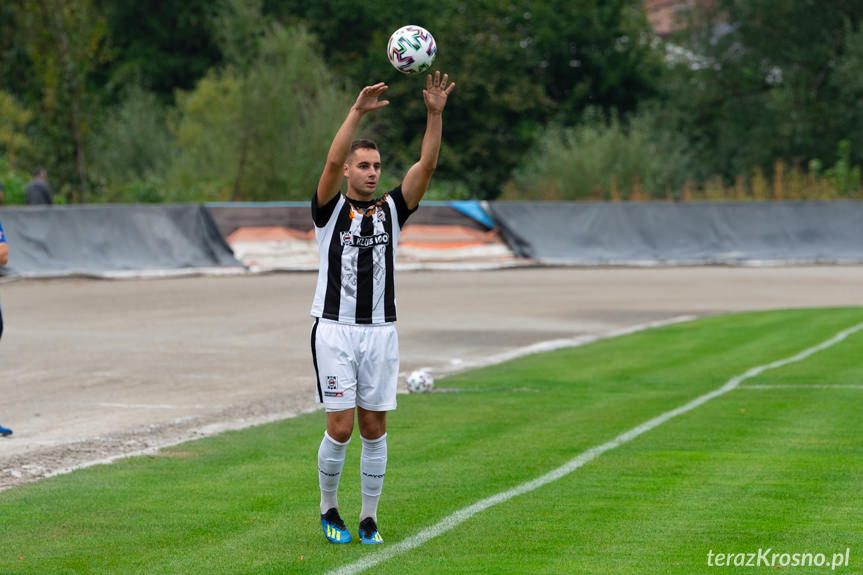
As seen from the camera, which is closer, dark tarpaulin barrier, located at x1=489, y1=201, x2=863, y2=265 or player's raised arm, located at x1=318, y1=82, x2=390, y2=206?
player's raised arm, located at x1=318, y1=82, x2=390, y2=206

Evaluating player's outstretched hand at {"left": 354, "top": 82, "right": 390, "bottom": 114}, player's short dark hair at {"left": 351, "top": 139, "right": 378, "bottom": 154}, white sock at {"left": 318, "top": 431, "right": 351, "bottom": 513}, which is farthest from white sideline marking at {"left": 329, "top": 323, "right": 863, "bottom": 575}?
player's outstretched hand at {"left": 354, "top": 82, "right": 390, "bottom": 114}

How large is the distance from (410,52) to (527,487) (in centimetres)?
296

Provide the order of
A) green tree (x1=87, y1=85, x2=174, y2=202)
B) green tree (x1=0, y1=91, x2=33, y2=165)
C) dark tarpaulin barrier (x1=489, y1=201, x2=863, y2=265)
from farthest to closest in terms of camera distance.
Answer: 1. green tree (x1=0, y1=91, x2=33, y2=165)
2. green tree (x1=87, y1=85, x2=174, y2=202)
3. dark tarpaulin barrier (x1=489, y1=201, x2=863, y2=265)

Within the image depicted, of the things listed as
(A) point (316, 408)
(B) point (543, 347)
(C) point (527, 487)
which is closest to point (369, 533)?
(C) point (527, 487)

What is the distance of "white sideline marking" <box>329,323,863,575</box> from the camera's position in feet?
22.5

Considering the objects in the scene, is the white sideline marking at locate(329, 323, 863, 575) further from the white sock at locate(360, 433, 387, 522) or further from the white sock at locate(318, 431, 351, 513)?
the white sock at locate(318, 431, 351, 513)

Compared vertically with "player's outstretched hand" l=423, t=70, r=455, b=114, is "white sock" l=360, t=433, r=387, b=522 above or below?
below

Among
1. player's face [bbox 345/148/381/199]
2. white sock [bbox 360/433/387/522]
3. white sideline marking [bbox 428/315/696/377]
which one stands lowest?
white sideline marking [bbox 428/315/696/377]

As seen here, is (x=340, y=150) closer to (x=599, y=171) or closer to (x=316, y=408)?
(x=316, y=408)

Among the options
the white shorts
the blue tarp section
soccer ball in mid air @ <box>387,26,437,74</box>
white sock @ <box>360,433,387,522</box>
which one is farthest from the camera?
the blue tarp section

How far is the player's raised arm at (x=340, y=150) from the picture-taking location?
6.85m

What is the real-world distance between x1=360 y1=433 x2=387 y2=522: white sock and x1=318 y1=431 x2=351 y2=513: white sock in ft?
0.45

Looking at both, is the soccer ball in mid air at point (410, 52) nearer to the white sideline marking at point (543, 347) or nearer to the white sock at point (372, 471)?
the white sock at point (372, 471)

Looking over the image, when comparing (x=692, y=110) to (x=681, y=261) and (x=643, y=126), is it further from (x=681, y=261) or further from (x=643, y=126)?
(x=681, y=261)
